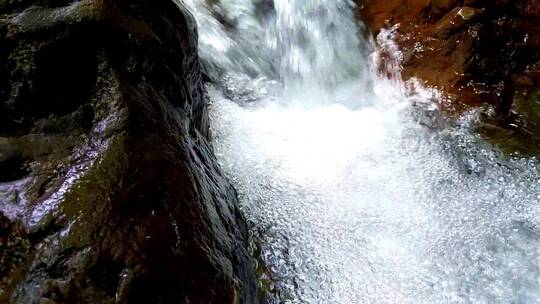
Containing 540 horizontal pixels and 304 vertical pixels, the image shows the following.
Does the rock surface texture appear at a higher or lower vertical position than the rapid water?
higher

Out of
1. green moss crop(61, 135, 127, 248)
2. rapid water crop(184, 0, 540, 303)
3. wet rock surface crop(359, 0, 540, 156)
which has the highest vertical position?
green moss crop(61, 135, 127, 248)

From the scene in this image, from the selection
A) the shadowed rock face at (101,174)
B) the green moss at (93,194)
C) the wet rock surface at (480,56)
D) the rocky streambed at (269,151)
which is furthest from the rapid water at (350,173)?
the green moss at (93,194)

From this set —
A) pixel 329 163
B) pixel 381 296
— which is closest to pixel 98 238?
pixel 381 296

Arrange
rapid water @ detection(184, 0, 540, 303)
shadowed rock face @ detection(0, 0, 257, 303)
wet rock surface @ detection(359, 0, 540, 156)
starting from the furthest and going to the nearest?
wet rock surface @ detection(359, 0, 540, 156)
rapid water @ detection(184, 0, 540, 303)
shadowed rock face @ detection(0, 0, 257, 303)

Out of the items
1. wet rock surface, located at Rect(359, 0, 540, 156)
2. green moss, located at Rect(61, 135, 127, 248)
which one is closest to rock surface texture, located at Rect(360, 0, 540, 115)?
wet rock surface, located at Rect(359, 0, 540, 156)

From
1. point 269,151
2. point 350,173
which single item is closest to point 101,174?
point 269,151

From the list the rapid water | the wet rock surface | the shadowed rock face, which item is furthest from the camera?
the wet rock surface

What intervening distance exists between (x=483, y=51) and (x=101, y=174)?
3906 mm

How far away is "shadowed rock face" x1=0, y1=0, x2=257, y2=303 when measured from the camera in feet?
5.69

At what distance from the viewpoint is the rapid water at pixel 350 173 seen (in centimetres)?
297

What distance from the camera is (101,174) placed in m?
1.90

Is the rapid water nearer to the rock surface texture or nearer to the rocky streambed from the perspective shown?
the rocky streambed

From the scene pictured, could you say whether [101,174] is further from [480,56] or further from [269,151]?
[480,56]

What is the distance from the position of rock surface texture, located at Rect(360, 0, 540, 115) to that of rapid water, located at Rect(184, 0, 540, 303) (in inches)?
10.4
